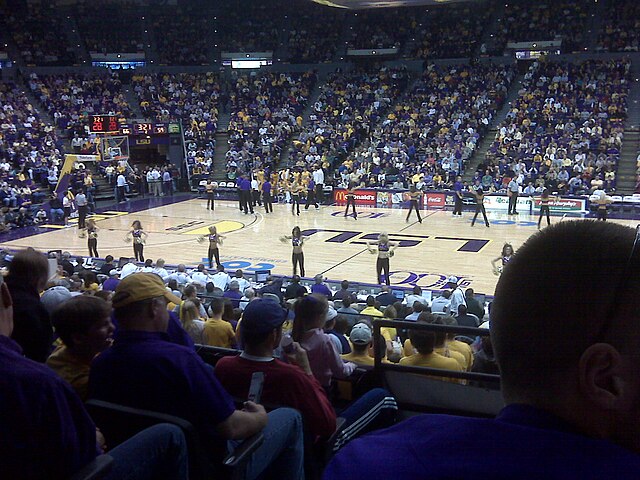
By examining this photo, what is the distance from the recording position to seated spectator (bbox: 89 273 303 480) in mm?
2789

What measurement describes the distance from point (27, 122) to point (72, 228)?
10.7 metres

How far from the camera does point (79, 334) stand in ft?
11.3

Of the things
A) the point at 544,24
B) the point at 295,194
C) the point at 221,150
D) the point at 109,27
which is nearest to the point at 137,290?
the point at 295,194

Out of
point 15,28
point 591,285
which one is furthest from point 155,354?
point 15,28

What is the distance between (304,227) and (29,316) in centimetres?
1937

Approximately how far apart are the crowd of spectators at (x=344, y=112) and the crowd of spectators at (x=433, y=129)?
736 mm

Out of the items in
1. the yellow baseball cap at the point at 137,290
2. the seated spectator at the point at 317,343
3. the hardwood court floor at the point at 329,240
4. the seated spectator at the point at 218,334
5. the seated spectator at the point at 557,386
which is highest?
the seated spectator at the point at 557,386

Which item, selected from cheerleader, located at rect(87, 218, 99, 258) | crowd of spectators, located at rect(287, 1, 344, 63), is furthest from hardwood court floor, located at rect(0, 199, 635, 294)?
crowd of spectators, located at rect(287, 1, 344, 63)

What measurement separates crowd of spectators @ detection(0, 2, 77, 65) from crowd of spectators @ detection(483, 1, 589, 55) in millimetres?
25307

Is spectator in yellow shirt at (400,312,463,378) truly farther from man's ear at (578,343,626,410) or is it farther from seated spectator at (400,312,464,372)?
man's ear at (578,343,626,410)

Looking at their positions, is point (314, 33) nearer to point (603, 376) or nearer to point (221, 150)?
A: point (221, 150)

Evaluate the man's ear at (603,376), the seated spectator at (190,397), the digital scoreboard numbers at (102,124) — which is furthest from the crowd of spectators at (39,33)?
the man's ear at (603,376)

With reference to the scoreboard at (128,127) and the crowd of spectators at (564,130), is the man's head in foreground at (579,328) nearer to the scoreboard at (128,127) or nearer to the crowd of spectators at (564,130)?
the crowd of spectators at (564,130)

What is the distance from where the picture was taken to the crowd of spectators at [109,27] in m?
42.0
